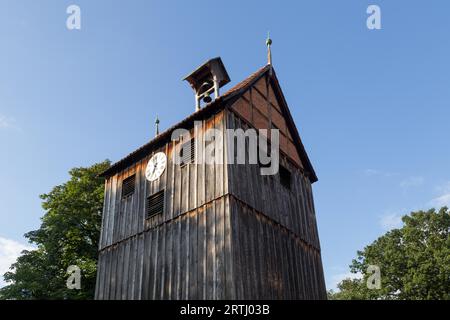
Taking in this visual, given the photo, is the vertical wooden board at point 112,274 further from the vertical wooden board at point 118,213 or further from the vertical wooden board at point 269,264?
the vertical wooden board at point 269,264

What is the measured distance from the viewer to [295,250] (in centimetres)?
1714

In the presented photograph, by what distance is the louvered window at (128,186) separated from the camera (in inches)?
740

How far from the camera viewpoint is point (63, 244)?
2736 cm

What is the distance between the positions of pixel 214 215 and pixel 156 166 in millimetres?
4316

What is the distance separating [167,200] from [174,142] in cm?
236

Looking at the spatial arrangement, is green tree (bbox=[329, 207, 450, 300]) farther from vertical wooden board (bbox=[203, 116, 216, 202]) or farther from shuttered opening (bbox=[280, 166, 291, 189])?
vertical wooden board (bbox=[203, 116, 216, 202])

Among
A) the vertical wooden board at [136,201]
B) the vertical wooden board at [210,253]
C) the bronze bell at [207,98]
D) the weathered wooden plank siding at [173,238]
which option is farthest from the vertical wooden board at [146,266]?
the bronze bell at [207,98]

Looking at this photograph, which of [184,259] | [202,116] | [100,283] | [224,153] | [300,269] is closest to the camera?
[184,259]

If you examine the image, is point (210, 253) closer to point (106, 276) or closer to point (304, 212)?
point (106, 276)

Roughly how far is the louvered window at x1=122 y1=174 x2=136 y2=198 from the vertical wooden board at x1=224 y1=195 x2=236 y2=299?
562 cm

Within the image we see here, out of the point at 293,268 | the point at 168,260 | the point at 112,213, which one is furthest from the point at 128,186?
the point at 293,268

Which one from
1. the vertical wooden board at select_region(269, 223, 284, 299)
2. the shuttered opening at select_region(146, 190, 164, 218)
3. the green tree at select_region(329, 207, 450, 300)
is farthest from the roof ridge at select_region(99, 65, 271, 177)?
the green tree at select_region(329, 207, 450, 300)

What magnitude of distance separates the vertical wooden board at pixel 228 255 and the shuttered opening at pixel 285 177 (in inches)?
178
